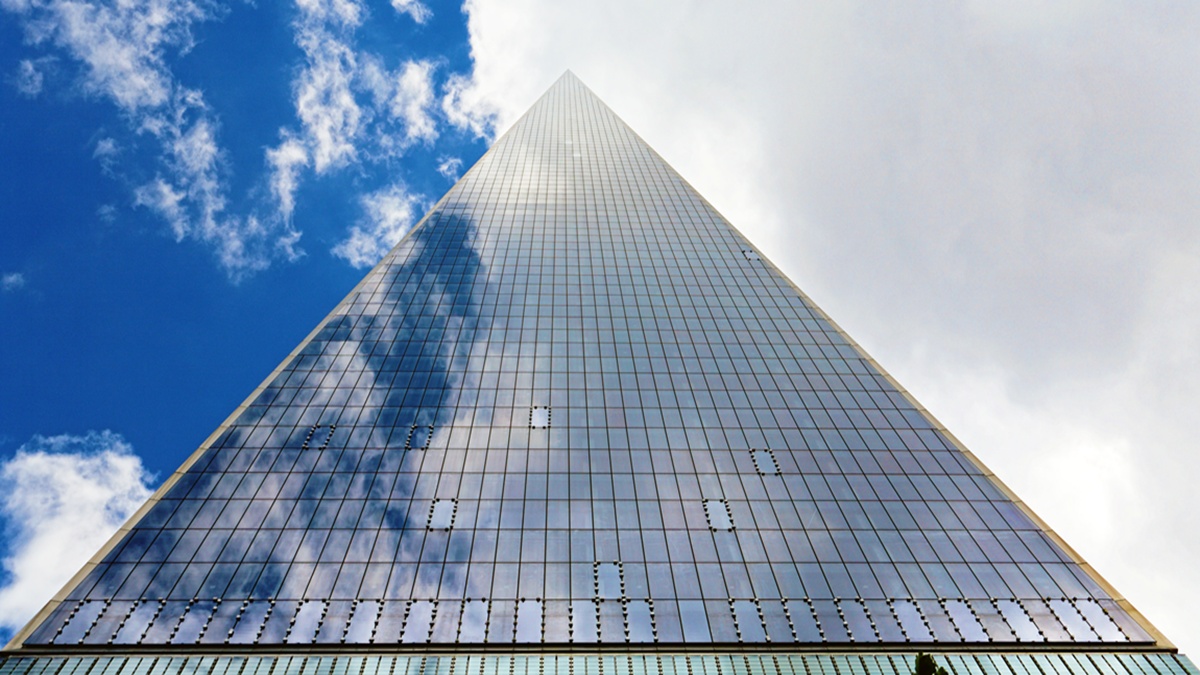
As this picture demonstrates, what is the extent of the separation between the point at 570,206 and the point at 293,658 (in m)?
56.2

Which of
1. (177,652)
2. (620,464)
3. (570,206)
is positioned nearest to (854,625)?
(620,464)

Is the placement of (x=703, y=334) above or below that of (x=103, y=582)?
above

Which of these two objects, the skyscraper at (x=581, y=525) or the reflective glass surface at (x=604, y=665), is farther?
the skyscraper at (x=581, y=525)

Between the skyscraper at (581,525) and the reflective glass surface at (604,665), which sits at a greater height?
the skyscraper at (581,525)

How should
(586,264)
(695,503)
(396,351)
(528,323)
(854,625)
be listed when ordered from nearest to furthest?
(854,625)
(695,503)
(396,351)
(528,323)
(586,264)

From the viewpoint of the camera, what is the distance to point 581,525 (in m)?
33.1

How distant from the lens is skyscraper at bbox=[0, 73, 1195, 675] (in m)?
27.0

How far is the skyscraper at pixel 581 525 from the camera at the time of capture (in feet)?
88.6

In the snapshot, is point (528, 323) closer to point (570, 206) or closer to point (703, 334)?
point (703, 334)

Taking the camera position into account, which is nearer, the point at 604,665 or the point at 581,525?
the point at 604,665

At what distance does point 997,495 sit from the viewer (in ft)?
119

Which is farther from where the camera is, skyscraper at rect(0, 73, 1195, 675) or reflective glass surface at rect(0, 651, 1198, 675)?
skyscraper at rect(0, 73, 1195, 675)

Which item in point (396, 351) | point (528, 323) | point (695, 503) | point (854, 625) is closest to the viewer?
point (854, 625)

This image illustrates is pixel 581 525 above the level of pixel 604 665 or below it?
above
